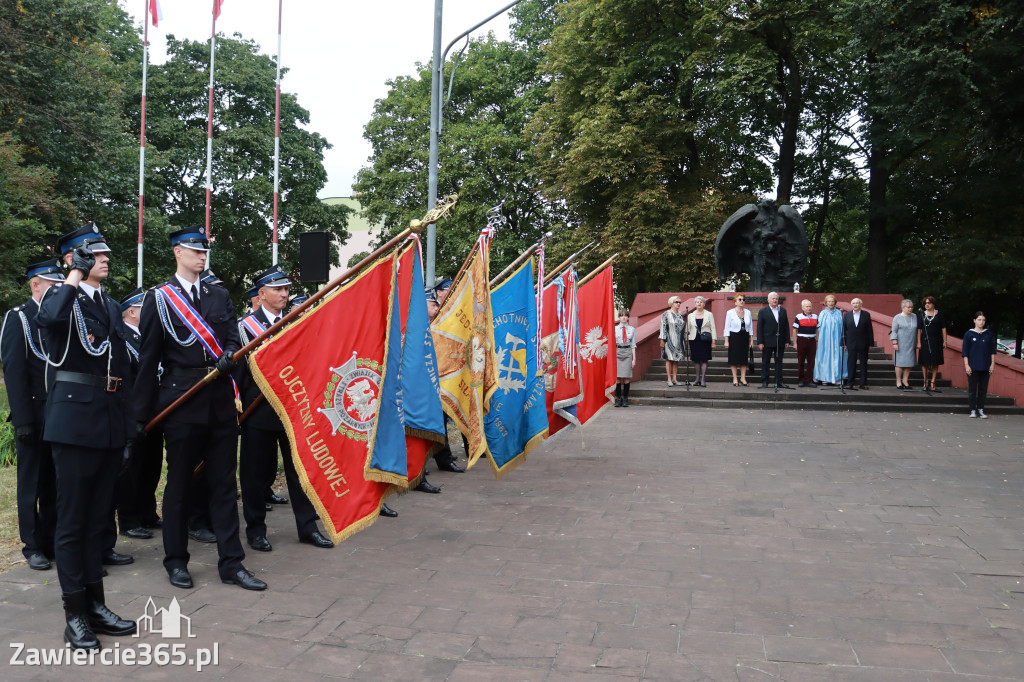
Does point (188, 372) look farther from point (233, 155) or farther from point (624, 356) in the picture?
point (233, 155)

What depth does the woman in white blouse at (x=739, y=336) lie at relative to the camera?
56.8ft

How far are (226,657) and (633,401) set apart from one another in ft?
44.5

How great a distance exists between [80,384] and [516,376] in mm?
4400

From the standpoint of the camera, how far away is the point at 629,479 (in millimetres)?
9102

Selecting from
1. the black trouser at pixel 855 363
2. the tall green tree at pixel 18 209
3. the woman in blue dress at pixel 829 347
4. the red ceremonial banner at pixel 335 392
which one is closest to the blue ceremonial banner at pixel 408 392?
the red ceremonial banner at pixel 335 392

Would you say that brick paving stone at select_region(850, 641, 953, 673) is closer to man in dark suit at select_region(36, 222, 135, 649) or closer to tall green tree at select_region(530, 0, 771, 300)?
man in dark suit at select_region(36, 222, 135, 649)

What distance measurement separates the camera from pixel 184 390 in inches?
209

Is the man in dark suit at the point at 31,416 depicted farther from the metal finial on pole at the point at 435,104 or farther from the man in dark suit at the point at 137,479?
the metal finial on pole at the point at 435,104

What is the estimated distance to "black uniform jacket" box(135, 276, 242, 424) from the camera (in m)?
5.28

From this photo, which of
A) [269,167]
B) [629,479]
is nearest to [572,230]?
[269,167]

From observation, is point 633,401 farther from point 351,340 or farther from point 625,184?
point 625,184

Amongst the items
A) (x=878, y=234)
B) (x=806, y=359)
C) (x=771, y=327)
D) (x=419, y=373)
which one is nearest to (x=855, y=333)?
(x=806, y=359)

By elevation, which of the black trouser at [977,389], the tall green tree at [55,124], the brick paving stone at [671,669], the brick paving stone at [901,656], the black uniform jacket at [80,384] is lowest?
the brick paving stone at [671,669]

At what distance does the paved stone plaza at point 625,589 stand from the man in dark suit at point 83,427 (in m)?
0.23
